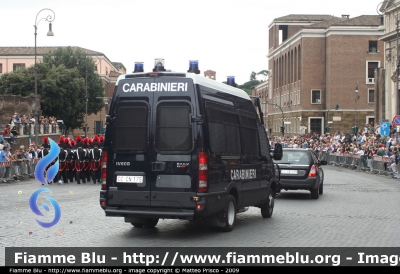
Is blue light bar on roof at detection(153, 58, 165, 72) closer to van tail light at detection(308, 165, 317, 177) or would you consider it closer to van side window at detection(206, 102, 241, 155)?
van side window at detection(206, 102, 241, 155)

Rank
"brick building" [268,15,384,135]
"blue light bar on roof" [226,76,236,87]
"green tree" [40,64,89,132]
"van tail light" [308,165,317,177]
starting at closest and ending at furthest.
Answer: "blue light bar on roof" [226,76,236,87] → "van tail light" [308,165,317,177] → "green tree" [40,64,89,132] → "brick building" [268,15,384,135]

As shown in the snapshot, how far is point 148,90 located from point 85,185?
1610 centimetres

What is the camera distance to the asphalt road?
36.7 feet

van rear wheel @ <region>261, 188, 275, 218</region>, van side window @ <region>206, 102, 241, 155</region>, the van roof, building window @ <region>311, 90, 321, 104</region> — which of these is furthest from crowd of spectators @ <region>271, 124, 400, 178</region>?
building window @ <region>311, 90, 321, 104</region>

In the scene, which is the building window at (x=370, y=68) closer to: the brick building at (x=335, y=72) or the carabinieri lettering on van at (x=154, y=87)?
the brick building at (x=335, y=72)

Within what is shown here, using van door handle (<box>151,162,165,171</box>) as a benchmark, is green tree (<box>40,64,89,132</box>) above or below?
above

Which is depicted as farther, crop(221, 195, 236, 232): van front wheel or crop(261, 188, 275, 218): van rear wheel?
crop(261, 188, 275, 218): van rear wheel

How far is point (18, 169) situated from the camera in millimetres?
30609

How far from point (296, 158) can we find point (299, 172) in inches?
23.6

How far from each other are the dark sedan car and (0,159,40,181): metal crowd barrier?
1324 centimetres

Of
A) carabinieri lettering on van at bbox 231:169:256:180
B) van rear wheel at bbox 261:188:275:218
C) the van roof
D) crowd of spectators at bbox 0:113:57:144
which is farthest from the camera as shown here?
crowd of spectators at bbox 0:113:57:144

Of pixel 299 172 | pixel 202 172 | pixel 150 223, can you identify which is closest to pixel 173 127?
pixel 202 172

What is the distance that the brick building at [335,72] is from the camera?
91.6 metres

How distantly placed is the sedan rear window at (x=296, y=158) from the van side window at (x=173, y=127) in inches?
390
